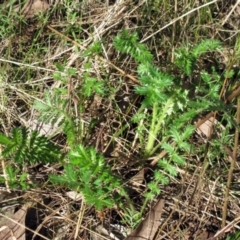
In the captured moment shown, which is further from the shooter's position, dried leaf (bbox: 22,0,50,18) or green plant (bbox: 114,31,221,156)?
dried leaf (bbox: 22,0,50,18)

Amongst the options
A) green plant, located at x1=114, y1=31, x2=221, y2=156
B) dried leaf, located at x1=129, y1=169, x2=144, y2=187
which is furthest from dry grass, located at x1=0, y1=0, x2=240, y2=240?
green plant, located at x1=114, y1=31, x2=221, y2=156

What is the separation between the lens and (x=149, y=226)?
224 cm

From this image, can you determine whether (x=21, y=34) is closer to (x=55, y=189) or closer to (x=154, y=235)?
(x=55, y=189)

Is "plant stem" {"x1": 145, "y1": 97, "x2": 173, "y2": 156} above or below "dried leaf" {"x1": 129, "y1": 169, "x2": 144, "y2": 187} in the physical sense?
above

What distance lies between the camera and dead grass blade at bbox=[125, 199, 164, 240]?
2.22 meters

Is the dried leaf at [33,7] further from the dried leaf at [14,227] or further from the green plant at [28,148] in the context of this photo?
Result: the dried leaf at [14,227]

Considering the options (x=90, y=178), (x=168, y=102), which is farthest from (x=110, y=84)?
(x=90, y=178)

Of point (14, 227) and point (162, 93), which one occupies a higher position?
point (162, 93)

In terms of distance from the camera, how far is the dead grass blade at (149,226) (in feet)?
7.28

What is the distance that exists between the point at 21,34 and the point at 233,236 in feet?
4.61

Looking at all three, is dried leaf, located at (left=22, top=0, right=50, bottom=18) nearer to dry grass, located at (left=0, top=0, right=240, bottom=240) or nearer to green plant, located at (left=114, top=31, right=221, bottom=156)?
dry grass, located at (left=0, top=0, right=240, bottom=240)

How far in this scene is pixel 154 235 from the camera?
224cm

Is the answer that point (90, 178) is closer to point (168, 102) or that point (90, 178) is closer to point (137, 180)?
point (137, 180)

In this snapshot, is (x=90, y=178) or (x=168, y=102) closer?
(x=90, y=178)
